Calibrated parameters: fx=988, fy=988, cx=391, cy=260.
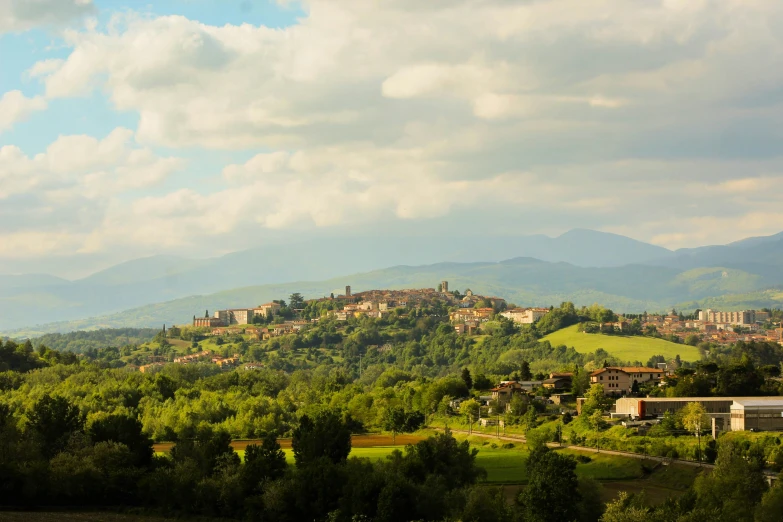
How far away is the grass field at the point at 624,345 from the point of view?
137625mm

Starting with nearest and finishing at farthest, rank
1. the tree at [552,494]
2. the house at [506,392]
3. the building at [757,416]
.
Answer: the tree at [552,494]
the building at [757,416]
the house at [506,392]

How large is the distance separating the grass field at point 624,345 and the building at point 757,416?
69.9m

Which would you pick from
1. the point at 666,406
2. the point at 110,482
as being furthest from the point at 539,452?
the point at 666,406

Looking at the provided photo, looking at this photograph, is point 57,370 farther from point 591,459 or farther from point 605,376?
point 591,459

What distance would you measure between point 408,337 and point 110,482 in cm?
13836

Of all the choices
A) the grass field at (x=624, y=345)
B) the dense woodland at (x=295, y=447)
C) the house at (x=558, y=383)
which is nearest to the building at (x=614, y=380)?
the dense woodland at (x=295, y=447)

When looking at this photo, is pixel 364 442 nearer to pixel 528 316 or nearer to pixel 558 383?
pixel 558 383

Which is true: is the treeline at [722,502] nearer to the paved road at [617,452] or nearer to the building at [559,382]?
the paved road at [617,452]

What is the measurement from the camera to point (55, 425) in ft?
188

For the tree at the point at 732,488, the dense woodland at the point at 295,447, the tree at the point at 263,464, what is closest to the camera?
the tree at the point at 732,488

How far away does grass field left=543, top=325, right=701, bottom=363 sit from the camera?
137625mm

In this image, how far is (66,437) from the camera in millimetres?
56375

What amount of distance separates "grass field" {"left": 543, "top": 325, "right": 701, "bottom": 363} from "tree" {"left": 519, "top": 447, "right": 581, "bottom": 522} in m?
93.4

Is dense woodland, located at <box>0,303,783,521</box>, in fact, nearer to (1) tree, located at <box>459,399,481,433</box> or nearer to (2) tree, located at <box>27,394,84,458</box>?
(2) tree, located at <box>27,394,84,458</box>
